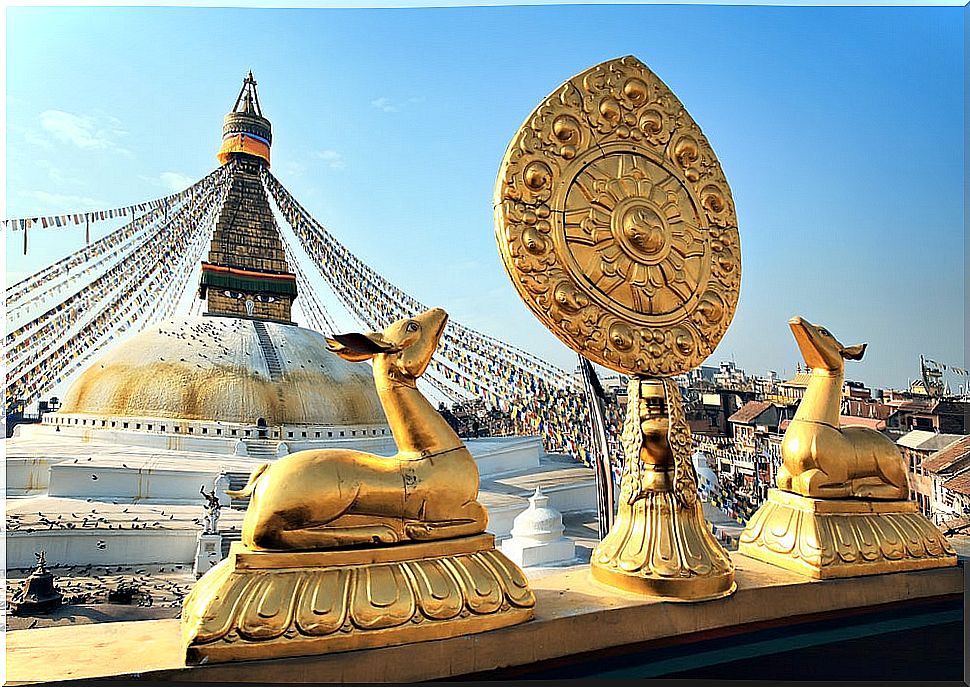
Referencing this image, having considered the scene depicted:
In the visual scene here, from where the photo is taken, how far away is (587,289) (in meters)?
1.87

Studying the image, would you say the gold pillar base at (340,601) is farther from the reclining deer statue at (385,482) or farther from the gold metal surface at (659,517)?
the gold metal surface at (659,517)

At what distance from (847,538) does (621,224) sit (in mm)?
1238

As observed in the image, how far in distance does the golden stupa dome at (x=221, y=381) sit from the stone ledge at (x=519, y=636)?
969 centimetres

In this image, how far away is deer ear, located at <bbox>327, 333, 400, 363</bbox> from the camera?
1.56m

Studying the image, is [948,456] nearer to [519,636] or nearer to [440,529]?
[519,636]

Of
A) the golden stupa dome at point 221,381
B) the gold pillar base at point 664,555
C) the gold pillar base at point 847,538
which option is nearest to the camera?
the gold pillar base at point 664,555

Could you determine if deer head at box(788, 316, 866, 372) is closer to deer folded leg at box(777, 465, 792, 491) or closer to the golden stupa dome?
deer folded leg at box(777, 465, 792, 491)

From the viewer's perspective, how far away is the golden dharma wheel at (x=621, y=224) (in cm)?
182

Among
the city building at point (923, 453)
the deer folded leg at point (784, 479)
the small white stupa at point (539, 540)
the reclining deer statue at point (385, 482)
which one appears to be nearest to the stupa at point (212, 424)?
the small white stupa at point (539, 540)

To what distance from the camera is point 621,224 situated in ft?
6.36

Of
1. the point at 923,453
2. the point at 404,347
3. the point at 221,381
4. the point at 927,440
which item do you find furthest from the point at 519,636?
the point at 221,381


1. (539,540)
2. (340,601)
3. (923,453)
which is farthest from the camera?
(923,453)

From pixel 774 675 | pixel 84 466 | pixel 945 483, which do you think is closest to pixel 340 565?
pixel 774 675

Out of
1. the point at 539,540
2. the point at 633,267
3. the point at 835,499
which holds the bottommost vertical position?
the point at 539,540
